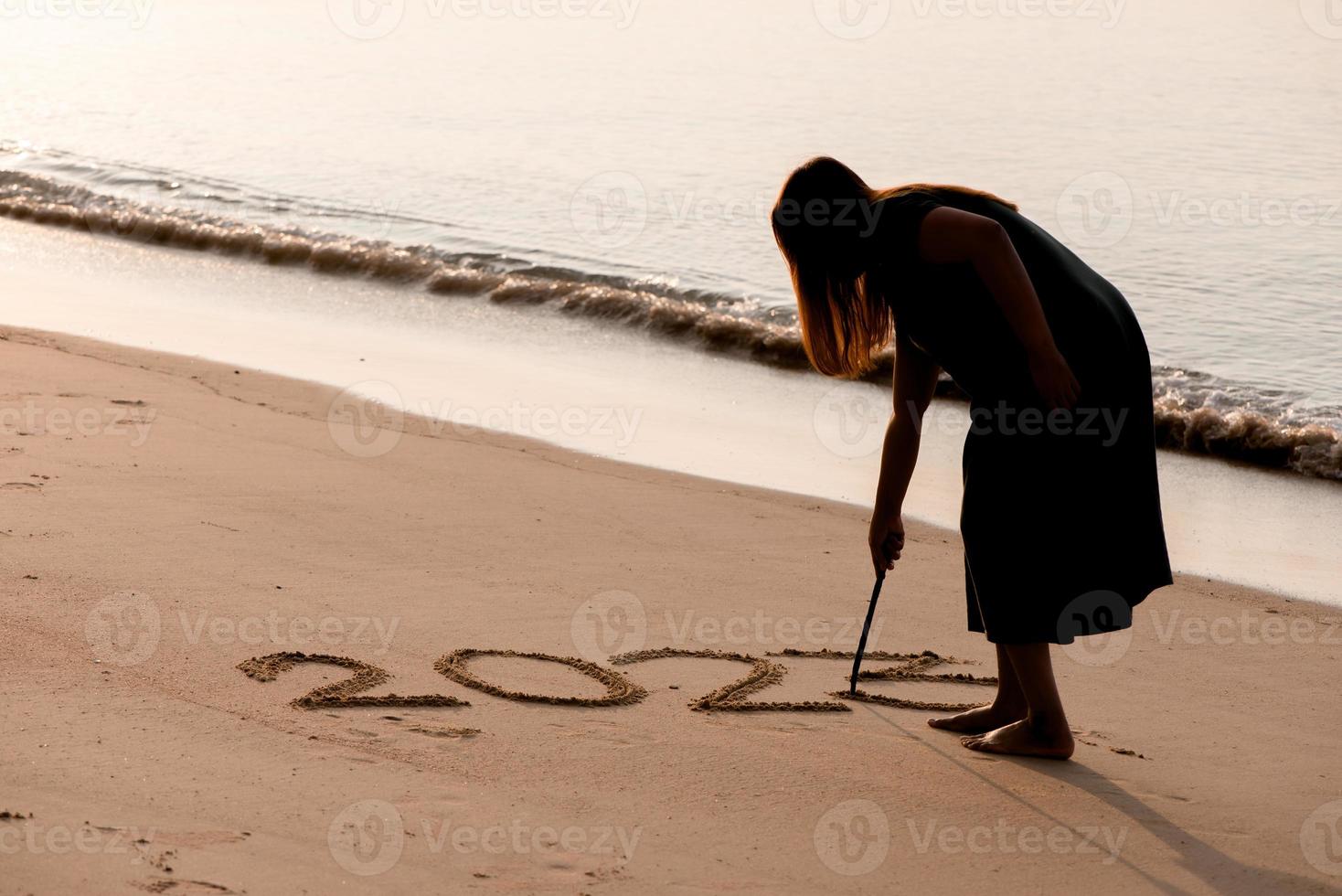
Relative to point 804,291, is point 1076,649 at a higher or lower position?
lower

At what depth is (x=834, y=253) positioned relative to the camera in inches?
141

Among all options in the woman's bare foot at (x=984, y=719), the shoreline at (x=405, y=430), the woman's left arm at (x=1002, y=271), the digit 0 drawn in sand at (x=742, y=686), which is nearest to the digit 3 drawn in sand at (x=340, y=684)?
the digit 0 drawn in sand at (x=742, y=686)

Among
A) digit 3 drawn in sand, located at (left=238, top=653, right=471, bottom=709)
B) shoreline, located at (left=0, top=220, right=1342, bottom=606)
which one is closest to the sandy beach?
digit 3 drawn in sand, located at (left=238, top=653, right=471, bottom=709)

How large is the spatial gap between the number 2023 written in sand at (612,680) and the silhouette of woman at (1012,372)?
64cm

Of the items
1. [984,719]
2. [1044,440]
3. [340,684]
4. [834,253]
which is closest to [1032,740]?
[984,719]

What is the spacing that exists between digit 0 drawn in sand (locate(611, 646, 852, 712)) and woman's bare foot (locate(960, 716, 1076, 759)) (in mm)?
459

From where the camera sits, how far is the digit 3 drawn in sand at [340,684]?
394 centimetres

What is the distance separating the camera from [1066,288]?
361 cm

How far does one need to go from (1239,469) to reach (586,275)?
6151mm

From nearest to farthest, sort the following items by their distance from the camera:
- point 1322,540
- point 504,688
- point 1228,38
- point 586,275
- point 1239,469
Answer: point 504,688
point 1322,540
point 1239,469
point 586,275
point 1228,38

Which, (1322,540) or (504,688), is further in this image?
(1322,540)

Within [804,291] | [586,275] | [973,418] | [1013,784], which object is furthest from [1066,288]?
[586,275]

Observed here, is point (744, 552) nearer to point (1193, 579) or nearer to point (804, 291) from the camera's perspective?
point (1193, 579)

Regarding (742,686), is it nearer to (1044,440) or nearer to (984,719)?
(984,719)
